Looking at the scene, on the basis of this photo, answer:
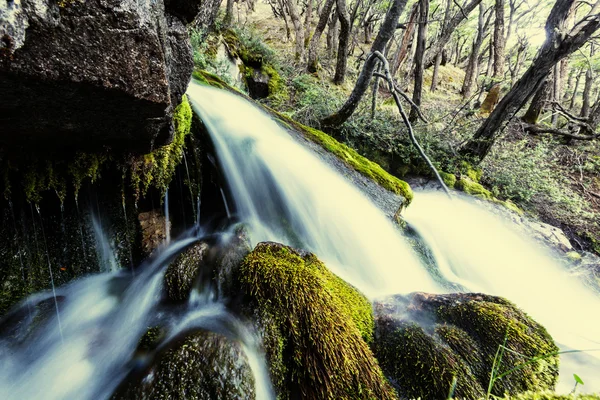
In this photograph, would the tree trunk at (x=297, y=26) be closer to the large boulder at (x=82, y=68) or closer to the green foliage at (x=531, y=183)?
the green foliage at (x=531, y=183)

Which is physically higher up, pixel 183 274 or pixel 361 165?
pixel 361 165

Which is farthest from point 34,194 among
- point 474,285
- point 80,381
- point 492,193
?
point 492,193

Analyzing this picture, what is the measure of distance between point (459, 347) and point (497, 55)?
12.5m

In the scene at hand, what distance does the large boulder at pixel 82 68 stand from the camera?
1.29 m

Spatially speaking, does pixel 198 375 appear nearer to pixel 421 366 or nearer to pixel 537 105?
pixel 421 366

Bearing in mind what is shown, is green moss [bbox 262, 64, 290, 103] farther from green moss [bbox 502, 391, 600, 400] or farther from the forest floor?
green moss [bbox 502, 391, 600, 400]

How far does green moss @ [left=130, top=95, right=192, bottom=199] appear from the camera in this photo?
9.04 feet

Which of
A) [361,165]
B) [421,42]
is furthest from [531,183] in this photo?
[361,165]

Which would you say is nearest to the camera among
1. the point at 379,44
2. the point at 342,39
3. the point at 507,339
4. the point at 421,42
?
the point at 507,339

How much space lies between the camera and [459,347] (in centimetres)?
208

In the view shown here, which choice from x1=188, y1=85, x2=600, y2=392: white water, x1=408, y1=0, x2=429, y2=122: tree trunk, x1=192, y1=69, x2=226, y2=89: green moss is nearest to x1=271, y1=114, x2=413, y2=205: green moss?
x1=188, y1=85, x2=600, y2=392: white water

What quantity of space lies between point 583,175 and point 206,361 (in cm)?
1168

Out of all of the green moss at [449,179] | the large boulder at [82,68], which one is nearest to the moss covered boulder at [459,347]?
the large boulder at [82,68]

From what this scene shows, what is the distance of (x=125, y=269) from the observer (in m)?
3.30
